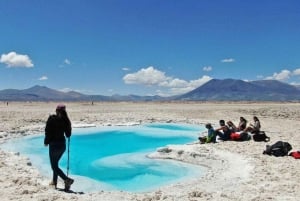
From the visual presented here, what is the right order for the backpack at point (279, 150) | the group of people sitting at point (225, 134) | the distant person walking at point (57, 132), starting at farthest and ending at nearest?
the group of people sitting at point (225, 134), the backpack at point (279, 150), the distant person walking at point (57, 132)

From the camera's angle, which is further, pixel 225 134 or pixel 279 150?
pixel 225 134

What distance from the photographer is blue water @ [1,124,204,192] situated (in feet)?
47.8

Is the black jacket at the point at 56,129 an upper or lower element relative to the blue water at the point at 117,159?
upper

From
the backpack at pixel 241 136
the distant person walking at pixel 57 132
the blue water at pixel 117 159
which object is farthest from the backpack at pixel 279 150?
the distant person walking at pixel 57 132

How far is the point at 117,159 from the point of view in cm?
1952

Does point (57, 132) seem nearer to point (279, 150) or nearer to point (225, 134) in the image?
point (279, 150)

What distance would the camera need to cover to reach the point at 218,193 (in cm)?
1047

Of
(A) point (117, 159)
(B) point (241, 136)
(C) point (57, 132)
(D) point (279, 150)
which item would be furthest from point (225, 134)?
(C) point (57, 132)

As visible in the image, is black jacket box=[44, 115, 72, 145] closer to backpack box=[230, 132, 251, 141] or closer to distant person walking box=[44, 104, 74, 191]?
distant person walking box=[44, 104, 74, 191]

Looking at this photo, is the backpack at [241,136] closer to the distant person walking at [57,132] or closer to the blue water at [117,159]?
the blue water at [117,159]

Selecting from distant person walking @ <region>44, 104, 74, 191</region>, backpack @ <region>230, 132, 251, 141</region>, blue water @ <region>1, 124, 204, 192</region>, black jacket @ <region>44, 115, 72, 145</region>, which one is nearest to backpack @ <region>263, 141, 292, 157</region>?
blue water @ <region>1, 124, 204, 192</region>

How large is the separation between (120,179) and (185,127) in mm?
20872

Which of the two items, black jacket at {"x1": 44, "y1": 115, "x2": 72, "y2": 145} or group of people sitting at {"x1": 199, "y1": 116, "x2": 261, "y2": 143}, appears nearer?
black jacket at {"x1": 44, "y1": 115, "x2": 72, "y2": 145}

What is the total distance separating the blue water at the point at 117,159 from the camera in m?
14.6
